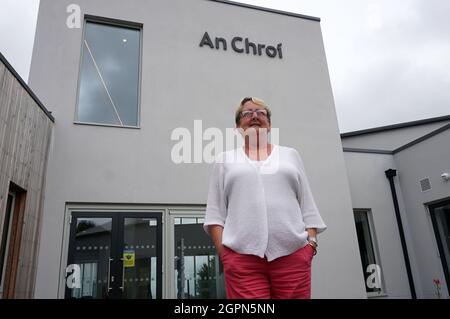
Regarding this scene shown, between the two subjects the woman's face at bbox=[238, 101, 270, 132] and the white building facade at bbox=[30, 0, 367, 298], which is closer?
the woman's face at bbox=[238, 101, 270, 132]

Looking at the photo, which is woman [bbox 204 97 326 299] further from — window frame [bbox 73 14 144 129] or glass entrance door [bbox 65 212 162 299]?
window frame [bbox 73 14 144 129]

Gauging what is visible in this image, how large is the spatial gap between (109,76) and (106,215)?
1.72 m

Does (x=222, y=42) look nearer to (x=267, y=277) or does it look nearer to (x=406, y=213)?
(x=406, y=213)

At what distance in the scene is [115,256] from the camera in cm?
384

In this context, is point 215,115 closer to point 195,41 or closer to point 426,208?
point 195,41

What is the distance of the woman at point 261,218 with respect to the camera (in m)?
1.18


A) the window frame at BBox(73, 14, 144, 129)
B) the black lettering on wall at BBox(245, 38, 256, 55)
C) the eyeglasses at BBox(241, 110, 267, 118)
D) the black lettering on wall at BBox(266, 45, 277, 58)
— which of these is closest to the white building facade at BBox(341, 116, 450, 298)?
the black lettering on wall at BBox(266, 45, 277, 58)

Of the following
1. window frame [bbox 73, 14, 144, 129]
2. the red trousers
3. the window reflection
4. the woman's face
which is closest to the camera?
the red trousers

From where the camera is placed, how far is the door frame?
3660mm

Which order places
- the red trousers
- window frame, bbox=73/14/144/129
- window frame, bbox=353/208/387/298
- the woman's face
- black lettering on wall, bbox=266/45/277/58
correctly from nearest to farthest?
the red trousers
the woman's face
window frame, bbox=73/14/144/129
window frame, bbox=353/208/387/298
black lettering on wall, bbox=266/45/277/58

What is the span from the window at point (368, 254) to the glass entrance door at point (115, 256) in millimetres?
3121

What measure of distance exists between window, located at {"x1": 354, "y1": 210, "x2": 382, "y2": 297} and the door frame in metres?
3.03

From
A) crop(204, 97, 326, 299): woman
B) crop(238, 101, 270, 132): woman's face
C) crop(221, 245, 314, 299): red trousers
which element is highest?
crop(238, 101, 270, 132): woman's face
